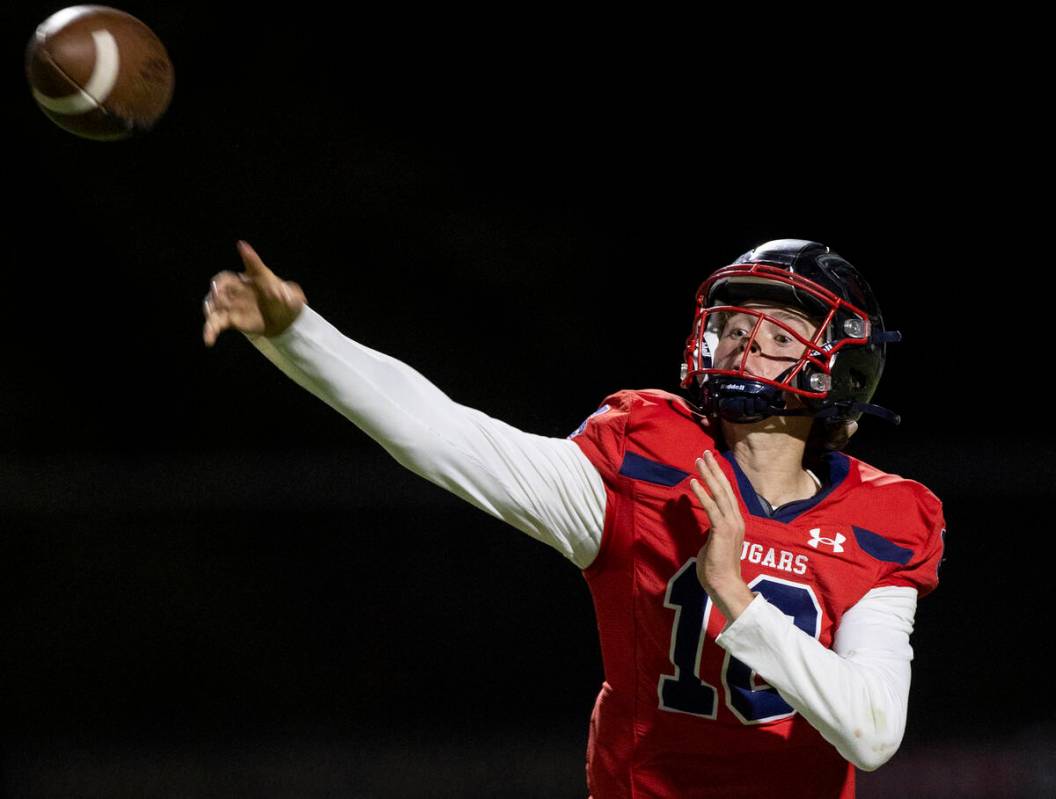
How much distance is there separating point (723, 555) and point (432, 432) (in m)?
0.44

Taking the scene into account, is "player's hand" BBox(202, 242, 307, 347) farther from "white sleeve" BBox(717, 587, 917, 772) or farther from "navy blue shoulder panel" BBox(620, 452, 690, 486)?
"white sleeve" BBox(717, 587, 917, 772)

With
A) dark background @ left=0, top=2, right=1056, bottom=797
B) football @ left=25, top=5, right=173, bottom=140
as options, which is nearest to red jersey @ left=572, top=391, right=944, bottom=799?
football @ left=25, top=5, right=173, bottom=140

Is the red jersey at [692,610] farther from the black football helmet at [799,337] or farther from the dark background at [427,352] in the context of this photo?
the dark background at [427,352]

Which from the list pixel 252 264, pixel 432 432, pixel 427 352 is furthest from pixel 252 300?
pixel 427 352

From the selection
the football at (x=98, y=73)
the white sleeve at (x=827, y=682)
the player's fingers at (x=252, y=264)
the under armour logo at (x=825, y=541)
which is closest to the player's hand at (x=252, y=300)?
the player's fingers at (x=252, y=264)

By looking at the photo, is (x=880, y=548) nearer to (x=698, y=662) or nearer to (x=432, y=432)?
(x=698, y=662)

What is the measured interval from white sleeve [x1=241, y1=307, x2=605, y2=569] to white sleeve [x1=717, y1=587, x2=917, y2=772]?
1.07 ft

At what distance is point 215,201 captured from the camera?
186 inches

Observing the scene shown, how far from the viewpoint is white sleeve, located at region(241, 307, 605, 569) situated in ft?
5.49

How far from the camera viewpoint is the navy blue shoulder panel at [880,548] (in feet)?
6.61

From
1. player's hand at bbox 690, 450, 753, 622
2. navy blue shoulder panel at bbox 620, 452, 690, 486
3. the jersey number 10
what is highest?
navy blue shoulder panel at bbox 620, 452, 690, 486

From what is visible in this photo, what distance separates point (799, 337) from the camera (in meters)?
2.06

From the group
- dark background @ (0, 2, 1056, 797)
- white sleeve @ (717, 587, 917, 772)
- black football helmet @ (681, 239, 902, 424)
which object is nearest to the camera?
white sleeve @ (717, 587, 917, 772)

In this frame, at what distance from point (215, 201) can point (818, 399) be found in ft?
10.5
